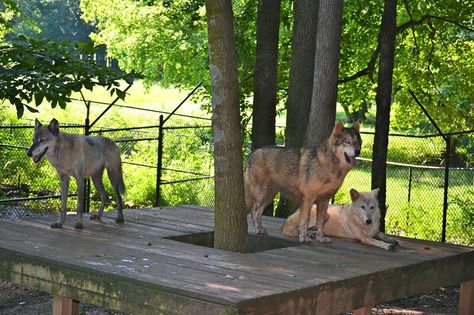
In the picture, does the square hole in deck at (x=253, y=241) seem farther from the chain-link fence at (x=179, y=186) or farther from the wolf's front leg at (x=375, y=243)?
the chain-link fence at (x=179, y=186)

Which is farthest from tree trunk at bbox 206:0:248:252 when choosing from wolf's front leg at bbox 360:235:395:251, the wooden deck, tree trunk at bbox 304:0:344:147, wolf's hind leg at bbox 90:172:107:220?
tree trunk at bbox 304:0:344:147

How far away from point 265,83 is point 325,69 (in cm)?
239

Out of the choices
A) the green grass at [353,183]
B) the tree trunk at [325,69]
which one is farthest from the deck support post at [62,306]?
the green grass at [353,183]

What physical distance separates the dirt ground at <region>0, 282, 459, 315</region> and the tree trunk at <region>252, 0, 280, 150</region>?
282 cm

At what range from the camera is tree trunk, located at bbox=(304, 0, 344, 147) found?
885cm

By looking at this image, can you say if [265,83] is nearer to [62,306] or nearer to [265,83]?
[265,83]

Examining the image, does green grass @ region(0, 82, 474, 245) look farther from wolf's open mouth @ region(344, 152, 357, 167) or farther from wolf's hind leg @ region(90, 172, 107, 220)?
wolf's open mouth @ region(344, 152, 357, 167)

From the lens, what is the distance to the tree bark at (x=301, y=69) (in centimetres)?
1052

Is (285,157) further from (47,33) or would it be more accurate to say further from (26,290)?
(47,33)

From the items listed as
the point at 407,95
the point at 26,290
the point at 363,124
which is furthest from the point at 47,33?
the point at 26,290

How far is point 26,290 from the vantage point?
9.94 metres

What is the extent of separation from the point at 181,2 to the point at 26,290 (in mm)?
10537

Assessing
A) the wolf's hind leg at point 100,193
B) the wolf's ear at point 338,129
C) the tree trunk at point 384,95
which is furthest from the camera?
the tree trunk at point 384,95

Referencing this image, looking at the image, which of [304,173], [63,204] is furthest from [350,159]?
[63,204]
